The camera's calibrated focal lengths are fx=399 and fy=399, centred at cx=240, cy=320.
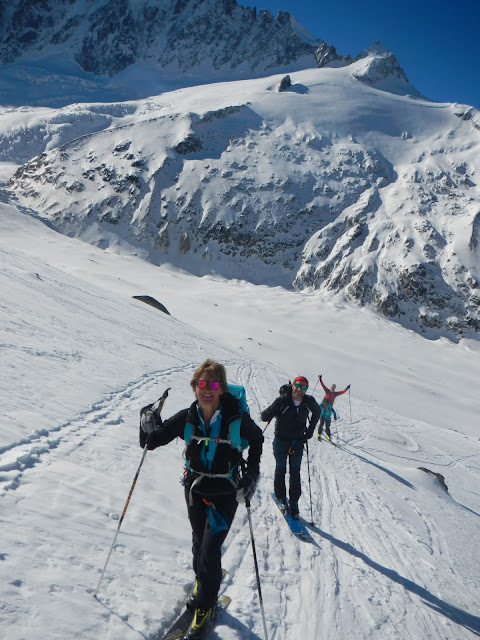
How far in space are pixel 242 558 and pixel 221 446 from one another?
2.24 m

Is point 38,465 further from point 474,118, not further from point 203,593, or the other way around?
point 474,118

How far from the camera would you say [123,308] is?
2553 centimetres

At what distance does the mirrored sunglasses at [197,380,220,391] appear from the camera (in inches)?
146

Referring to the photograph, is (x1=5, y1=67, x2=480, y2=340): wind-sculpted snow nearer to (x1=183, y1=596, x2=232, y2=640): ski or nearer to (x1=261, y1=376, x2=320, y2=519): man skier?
(x1=261, y1=376, x2=320, y2=519): man skier

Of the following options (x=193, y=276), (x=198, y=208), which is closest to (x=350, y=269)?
(x=193, y=276)

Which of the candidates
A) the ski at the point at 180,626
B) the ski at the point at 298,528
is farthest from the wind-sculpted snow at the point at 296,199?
the ski at the point at 180,626

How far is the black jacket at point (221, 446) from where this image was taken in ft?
12.3

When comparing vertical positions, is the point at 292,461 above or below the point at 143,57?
below

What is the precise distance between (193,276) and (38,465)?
7278 cm

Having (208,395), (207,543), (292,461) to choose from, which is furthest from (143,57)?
(207,543)

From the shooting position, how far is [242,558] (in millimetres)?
5059

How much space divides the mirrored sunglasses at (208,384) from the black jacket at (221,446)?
0.22 m

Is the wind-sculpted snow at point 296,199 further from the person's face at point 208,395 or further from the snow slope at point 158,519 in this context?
the person's face at point 208,395

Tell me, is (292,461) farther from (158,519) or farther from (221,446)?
(221,446)
